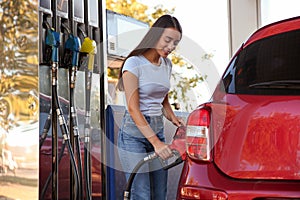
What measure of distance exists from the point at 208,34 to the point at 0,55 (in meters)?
5.80

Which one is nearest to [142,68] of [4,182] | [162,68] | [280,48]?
[162,68]

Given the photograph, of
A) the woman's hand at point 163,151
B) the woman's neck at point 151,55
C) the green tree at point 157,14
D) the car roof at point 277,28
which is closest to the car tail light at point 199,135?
the car roof at point 277,28

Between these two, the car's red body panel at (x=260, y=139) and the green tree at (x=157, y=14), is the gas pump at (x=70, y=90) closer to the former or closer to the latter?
the car's red body panel at (x=260, y=139)

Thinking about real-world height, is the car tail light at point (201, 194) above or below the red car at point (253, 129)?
below

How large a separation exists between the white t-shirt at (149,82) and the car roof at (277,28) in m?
0.92

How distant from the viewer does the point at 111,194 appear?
435 cm

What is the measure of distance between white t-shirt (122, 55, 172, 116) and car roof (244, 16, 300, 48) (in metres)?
0.92

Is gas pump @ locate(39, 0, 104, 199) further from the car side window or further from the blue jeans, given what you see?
the car side window

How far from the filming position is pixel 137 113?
3.22 metres

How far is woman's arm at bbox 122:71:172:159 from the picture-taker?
312 cm

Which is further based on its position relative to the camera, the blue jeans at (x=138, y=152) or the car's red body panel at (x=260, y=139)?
the blue jeans at (x=138, y=152)

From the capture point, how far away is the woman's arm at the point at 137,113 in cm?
312

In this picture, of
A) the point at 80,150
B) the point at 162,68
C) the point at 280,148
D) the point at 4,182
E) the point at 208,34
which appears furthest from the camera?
the point at 208,34

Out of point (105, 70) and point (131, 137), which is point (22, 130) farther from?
point (105, 70)
